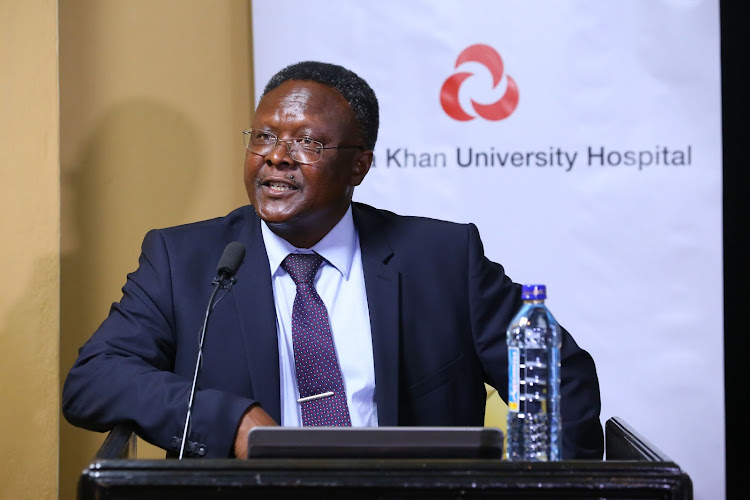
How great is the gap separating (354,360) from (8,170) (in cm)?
166

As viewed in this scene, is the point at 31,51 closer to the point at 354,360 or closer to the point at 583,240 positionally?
the point at 354,360

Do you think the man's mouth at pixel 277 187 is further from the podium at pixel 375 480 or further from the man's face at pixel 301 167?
the podium at pixel 375 480

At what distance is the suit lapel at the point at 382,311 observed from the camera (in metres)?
2.67

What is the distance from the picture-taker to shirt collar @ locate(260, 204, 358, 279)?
2871 mm

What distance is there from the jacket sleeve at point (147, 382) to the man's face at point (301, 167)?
0.33 meters

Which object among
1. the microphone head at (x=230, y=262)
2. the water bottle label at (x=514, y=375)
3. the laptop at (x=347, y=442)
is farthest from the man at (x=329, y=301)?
the laptop at (x=347, y=442)

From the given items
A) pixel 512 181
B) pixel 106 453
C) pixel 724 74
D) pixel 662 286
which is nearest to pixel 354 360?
pixel 106 453

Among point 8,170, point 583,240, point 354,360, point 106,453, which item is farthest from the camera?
point 583,240

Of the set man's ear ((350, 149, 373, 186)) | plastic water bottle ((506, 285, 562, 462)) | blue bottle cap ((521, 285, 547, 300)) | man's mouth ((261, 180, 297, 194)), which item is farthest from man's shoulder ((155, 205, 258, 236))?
blue bottle cap ((521, 285, 547, 300))

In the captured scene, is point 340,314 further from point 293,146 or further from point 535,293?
point 535,293

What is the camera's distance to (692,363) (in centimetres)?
375

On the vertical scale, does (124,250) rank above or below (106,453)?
above

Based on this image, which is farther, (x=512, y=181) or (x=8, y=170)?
(x=512, y=181)

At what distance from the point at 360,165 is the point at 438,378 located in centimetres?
73
